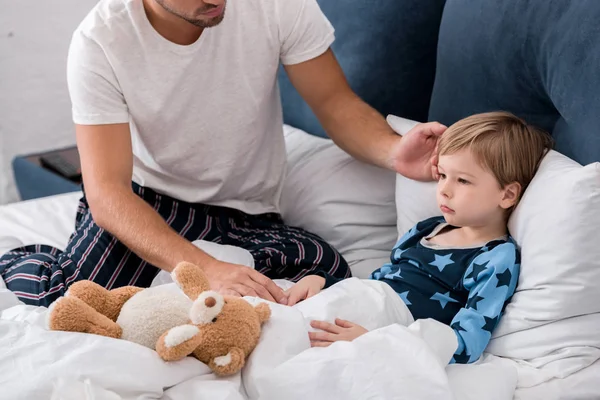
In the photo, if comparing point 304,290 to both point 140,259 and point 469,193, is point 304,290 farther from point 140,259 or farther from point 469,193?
point 140,259

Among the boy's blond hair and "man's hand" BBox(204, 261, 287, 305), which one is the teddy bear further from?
the boy's blond hair

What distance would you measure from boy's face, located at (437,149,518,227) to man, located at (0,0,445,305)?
0.66 feet

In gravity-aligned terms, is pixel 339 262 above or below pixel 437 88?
below

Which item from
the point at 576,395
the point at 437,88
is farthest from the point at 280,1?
the point at 576,395

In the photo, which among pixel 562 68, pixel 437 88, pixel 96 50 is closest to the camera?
pixel 562 68

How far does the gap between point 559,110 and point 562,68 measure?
3.3 inches

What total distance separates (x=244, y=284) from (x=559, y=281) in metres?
0.54

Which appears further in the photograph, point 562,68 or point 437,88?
point 437,88

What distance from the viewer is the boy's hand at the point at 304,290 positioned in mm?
1399

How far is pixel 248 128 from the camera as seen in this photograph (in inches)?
69.9

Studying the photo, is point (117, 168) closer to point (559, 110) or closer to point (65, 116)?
point (559, 110)

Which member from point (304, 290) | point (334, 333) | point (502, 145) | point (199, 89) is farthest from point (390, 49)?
point (334, 333)

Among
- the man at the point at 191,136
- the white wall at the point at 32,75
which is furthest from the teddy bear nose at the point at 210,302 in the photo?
the white wall at the point at 32,75

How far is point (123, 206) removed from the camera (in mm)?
1590
